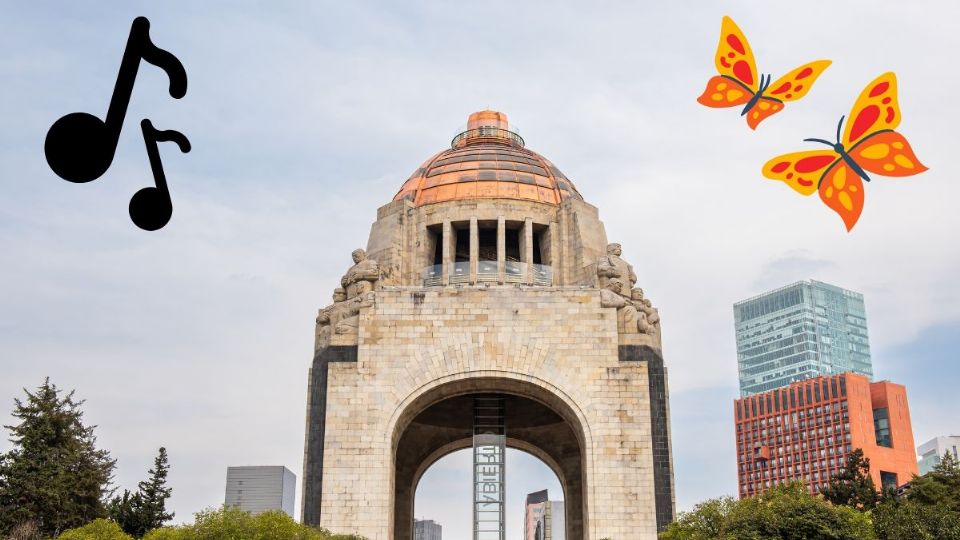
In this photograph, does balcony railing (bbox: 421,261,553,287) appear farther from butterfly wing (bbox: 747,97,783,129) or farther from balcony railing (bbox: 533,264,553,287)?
butterfly wing (bbox: 747,97,783,129)

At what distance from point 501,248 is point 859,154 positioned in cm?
2170

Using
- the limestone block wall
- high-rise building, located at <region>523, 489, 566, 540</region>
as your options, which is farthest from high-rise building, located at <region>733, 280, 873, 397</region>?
the limestone block wall

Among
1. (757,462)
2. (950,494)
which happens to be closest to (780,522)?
(950,494)

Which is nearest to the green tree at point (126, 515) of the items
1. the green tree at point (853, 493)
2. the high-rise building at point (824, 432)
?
the green tree at point (853, 493)

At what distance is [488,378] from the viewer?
98.2 ft

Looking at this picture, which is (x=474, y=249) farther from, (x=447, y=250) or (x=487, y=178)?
(x=487, y=178)

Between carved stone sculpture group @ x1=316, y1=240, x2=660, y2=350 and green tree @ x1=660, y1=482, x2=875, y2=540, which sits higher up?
carved stone sculpture group @ x1=316, y1=240, x2=660, y2=350

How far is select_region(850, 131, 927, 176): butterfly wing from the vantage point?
13.7m

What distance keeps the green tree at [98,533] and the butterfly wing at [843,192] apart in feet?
72.3

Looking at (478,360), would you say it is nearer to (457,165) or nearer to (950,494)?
(457,165)

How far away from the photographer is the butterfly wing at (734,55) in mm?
14523

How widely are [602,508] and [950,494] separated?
14.8 meters

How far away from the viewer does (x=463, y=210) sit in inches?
1421

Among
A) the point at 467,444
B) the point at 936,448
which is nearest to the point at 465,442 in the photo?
the point at 467,444
